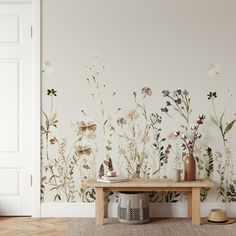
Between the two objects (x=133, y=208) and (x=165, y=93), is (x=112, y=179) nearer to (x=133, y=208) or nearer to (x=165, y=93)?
(x=133, y=208)

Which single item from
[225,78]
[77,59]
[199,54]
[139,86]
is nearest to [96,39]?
[77,59]

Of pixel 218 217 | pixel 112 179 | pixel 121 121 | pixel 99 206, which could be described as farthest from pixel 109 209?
pixel 218 217

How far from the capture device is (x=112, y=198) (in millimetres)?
4766

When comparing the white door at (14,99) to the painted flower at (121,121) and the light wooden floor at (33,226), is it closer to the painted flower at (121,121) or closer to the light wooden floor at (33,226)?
the light wooden floor at (33,226)

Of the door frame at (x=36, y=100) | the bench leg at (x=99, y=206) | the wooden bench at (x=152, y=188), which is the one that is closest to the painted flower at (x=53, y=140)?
the door frame at (x=36, y=100)

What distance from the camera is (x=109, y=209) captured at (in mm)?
4730

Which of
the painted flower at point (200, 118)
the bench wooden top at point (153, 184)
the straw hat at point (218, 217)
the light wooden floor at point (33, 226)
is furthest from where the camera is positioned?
the painted flower at point (200, 118)

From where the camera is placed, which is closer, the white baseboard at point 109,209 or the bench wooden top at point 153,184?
the bench wooden top at point 153,184

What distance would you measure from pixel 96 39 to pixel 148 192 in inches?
61.2

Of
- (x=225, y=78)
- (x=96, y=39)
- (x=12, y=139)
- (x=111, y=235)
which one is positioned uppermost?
(x=96, y=39)

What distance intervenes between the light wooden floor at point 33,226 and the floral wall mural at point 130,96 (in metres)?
0.29

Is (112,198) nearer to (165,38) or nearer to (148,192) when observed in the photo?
(148,192)

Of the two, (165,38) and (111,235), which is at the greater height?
(165,38)

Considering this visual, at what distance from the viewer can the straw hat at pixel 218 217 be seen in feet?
14.5
